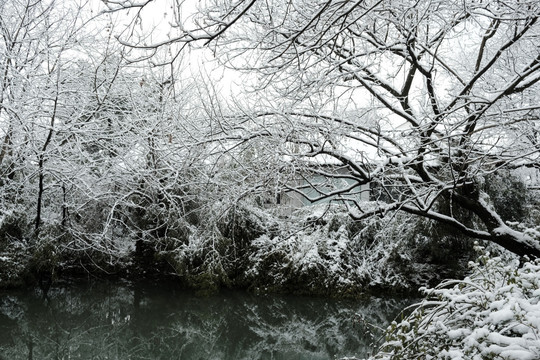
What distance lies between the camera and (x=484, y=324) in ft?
7.20

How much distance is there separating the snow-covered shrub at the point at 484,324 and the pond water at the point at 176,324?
8.65 ft

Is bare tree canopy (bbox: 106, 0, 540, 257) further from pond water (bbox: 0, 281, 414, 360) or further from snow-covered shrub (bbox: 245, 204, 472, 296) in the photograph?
snow-covered shrub (bbox: 245, 204, 472, 296)

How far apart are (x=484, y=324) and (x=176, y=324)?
224 inches

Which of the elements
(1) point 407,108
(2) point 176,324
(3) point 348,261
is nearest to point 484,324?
(1) point 407,108

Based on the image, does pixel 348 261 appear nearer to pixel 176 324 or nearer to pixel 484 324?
pixel 176 324

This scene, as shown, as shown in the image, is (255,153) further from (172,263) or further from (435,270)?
(435,270)

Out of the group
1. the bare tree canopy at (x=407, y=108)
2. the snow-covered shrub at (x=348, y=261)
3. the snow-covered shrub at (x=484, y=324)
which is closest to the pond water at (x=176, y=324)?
the snow-covered shrub at (x=348, y=261)

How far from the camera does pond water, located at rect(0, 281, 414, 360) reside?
6.02 meters

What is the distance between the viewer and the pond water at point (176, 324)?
19.7 ft

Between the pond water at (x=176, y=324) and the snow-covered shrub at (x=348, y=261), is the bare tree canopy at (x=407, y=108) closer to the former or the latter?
the pond water at (x=176, y=324)

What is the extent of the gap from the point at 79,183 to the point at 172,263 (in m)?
2.31

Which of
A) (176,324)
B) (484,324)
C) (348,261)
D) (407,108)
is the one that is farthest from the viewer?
(348,261)

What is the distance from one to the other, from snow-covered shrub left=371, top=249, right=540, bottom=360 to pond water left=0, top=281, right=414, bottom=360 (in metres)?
2.64

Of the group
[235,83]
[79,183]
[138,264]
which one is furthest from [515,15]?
[138,264]
